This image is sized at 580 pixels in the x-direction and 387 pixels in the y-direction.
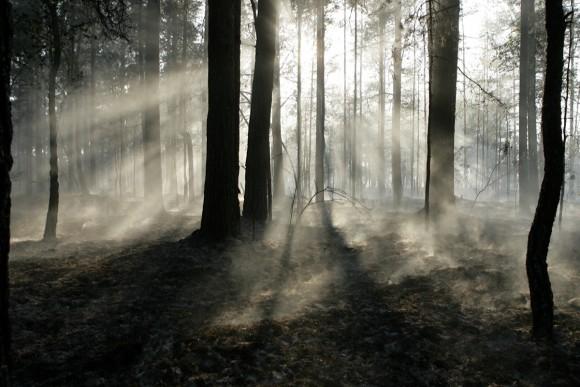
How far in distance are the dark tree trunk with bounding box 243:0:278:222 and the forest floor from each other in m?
2.28

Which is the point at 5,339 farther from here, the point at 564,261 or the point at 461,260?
the point at 564,261

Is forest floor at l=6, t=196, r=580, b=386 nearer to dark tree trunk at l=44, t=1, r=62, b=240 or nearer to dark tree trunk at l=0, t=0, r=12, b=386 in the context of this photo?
dark tree trunk at l=0, t=0, r=12, b=386

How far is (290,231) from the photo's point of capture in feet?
33.1

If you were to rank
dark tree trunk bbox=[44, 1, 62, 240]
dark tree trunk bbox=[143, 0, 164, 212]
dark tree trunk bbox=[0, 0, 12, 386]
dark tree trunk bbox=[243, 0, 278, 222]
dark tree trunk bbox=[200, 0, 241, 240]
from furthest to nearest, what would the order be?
dark tree trunk bbox=[143, 0, 164, 212] → dark tree trunk bbox=[243, 0, 278, 222] → dark tree trunk bbox=[44, 1, 62, 240] → dark tree trunk bbox=[200, 0, 241, 240] → dark tree trunk bbox=[0, 0, 12, 386]

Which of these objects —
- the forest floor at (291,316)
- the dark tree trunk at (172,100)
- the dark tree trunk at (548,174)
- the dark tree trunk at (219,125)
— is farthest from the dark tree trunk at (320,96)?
the dark tree trunk at (548,174)

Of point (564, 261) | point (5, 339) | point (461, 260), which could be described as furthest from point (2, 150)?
point (564, 261)

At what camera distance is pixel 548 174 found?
3.88 meters

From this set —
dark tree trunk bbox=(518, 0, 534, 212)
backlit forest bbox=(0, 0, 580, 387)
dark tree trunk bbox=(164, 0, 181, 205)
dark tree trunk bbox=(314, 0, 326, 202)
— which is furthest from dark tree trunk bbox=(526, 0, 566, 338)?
dark tree trunk bbox=(164, 0, 181, 205)

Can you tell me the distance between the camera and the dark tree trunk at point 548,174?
3.74 meters

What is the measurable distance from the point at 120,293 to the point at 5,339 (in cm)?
314

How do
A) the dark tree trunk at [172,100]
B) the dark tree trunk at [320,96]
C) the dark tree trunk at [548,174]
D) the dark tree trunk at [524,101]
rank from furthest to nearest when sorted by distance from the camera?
the dark tree trunk at [172,100] < the dark tree trunk at [320,96] < the dark tree trunk at [524,101] < the dark tree trunk at [548,174]

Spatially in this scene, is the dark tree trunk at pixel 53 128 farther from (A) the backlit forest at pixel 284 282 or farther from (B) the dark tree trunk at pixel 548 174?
(B) the dark tree trunk at pixel 548 174

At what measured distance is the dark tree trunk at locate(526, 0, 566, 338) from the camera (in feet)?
12.3

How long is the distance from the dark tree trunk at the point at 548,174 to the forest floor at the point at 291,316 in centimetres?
31
